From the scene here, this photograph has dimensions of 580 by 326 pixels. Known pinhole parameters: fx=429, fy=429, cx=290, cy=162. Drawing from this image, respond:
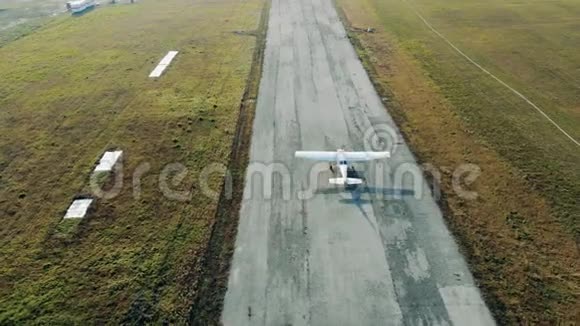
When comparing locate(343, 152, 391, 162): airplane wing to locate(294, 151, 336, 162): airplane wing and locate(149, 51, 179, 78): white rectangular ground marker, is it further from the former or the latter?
locate(149, 51, 179, 78): white rectangular ground marker

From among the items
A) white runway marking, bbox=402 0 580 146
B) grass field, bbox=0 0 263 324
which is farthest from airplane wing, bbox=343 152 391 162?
white runway marking, bbox=402 0 580 146

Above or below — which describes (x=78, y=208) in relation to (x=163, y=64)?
below

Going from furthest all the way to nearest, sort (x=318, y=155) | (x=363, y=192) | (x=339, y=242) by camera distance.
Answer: (x=318, y=155) → (x=363, y=192) → (x=339, y=242)

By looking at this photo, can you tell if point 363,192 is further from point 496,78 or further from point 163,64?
point 163,64

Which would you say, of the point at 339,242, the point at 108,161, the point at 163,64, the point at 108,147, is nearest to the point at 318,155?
the point at 339,242

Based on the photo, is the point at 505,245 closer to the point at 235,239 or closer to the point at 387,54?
the point at 235,239

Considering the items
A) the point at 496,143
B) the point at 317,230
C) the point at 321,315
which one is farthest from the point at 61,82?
the point at 496,143
